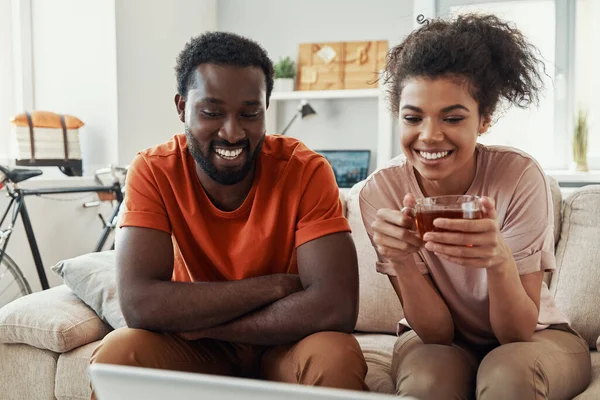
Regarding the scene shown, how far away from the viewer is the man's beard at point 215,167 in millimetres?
1686

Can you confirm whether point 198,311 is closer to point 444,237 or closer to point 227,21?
point 444,237

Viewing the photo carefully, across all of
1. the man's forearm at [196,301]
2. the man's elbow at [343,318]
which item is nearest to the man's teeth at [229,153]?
the man's forearm at [196,301]

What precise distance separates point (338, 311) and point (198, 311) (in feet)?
1.03

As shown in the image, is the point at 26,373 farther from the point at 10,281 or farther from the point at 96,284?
the point at 10,281

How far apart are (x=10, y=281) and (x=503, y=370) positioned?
294 cm

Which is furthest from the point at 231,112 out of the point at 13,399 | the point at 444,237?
the point at 13,399

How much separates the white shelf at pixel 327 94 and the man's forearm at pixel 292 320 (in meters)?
3.27

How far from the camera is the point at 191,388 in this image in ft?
2.14

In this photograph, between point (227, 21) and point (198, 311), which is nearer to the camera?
point (198, 311)

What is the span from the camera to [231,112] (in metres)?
1.67

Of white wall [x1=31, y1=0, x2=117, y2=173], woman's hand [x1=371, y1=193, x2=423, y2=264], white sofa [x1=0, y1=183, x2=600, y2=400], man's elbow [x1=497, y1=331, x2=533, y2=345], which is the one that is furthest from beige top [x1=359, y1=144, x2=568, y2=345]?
white wall [x1=31, y1=0, x2=117, y2=173]

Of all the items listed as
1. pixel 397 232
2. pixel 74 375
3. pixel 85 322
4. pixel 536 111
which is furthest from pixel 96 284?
pixel 536 111

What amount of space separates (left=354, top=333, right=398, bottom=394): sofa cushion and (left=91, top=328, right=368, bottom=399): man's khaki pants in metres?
0.26

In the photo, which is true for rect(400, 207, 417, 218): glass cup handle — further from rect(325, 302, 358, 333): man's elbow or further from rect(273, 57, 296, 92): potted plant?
rect(273, 57, 296, 92): potted plant
